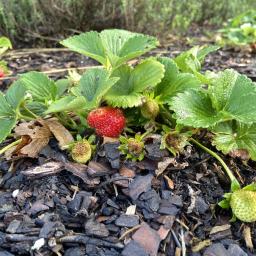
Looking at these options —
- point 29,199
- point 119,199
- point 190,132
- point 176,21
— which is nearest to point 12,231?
point 29,199

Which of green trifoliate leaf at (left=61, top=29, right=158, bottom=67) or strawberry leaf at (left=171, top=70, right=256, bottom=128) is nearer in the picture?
strawberry leaf at (left=171, top=70, right=256, bottom=128)

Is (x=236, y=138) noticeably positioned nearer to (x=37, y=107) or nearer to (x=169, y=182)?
(x=169, y=182)

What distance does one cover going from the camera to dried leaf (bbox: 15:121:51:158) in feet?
4.84

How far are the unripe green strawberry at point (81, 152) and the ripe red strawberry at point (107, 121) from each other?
6 cm

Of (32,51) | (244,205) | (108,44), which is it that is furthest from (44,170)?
(32,51)

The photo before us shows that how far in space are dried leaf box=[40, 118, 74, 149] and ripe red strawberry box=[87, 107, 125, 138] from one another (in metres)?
0.09

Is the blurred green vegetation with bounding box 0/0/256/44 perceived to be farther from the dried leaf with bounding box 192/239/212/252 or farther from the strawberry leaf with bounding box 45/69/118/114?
the dried leaf with bounding box 192/239/212/252

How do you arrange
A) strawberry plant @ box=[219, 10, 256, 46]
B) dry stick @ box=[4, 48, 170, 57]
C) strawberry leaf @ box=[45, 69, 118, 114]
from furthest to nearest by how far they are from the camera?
strawberry plant @ box=[219, 10, 256, 46]
dry stick @ box=[4, 48, 170, 57]
strawberry leaf @ box=[45, 69, 118, 114]

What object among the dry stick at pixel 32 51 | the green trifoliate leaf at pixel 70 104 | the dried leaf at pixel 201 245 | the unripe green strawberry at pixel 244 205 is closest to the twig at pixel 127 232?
the dried leaf at pixel 201 245

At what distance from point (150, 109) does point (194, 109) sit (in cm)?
14

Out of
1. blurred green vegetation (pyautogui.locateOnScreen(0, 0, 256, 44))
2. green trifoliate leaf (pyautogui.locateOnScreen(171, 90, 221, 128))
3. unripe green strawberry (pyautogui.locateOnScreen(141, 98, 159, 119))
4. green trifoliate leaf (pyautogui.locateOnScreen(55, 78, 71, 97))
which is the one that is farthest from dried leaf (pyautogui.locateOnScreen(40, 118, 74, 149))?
blurred green vegetation (pyautogui.locateOnScreen(0, 0, 256, 44))

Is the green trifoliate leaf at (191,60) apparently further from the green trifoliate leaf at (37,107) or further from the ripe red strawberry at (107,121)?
the green trifoliate leaf at (37,107)

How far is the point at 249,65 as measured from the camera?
2.79 metres

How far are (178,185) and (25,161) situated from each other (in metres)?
0.48
